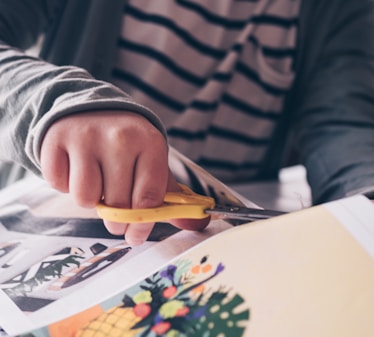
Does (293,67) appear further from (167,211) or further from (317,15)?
(167,211)

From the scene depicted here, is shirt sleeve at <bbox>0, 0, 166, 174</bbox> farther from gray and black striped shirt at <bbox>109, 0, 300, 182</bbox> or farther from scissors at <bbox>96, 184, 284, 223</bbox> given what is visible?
gray and black striped shirt at <bbox>109, 0, 300, 182</bbox>

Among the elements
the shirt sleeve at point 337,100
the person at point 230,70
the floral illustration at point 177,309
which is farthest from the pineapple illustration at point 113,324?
the shirt sleeve at point 337,100

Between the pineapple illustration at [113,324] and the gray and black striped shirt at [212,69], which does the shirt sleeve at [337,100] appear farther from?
the pineapple illustration at [113,324]

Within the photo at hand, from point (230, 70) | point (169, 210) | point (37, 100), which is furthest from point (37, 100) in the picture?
point (230, 70)

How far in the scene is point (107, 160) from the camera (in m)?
0.29

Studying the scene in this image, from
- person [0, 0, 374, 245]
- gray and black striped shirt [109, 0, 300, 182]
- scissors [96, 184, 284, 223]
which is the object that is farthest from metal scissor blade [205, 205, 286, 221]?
gray and black striped shirt [109, 0, 300, 182]

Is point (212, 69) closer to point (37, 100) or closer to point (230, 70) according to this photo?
point (230, 70)

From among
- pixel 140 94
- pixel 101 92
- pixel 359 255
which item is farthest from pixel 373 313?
pixel 140 94

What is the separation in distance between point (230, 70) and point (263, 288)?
333 mm

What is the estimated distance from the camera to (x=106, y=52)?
1.68ft

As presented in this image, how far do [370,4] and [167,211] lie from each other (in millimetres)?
405

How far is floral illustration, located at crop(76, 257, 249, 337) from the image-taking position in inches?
9.9

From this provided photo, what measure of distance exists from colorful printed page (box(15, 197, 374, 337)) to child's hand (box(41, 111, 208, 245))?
43 millimetres

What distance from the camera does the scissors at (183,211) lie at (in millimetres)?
287
